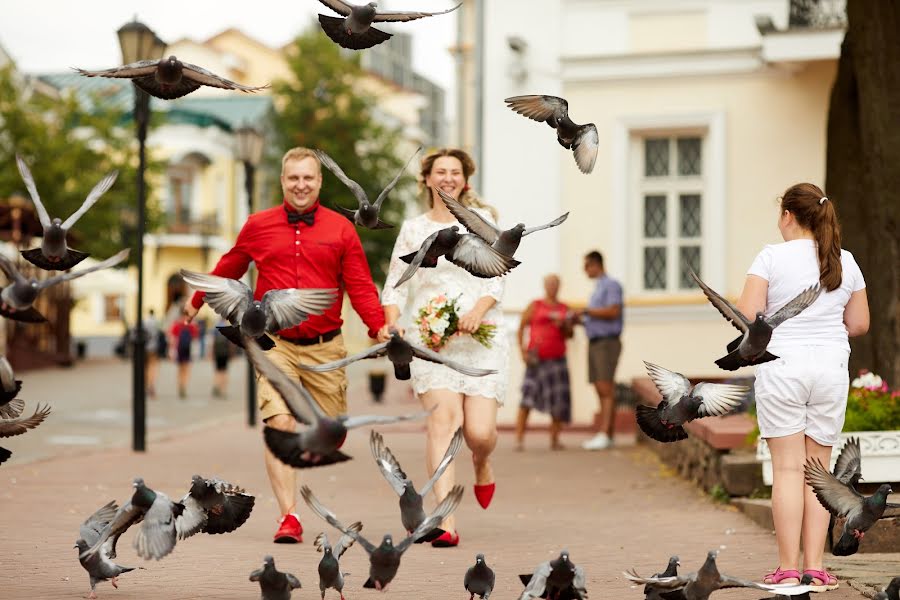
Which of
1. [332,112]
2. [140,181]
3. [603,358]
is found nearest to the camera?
[603,358]

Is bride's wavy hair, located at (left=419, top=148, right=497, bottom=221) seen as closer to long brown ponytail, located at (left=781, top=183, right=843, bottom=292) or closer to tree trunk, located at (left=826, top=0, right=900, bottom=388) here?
long brown ponytail, located at (left=781, top=183, right=843, bottom=292)

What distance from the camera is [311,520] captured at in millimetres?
9141

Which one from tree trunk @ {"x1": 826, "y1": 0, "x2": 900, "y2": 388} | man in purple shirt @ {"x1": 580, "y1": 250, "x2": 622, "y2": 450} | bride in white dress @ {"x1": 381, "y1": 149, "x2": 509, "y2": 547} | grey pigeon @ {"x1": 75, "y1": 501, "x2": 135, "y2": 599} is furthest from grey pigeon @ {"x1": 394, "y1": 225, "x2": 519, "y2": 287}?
man in purple shirt @ {"x1": 580, "y1": 250, "x2": 622, "y2": 450}

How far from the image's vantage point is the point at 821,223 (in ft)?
20.2

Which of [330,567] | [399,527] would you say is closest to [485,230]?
[330,567]

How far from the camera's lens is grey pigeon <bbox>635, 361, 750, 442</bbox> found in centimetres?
592

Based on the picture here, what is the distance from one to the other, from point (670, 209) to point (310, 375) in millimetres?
10996

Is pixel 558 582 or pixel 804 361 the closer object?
pixel 558 582

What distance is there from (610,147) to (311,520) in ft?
32.2

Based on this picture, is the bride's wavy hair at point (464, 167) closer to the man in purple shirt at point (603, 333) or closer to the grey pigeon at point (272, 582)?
the grey pigeon at point (272, 582)

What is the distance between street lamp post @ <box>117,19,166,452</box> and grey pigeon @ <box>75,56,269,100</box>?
353 inches

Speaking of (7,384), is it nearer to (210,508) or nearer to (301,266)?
(210,508)

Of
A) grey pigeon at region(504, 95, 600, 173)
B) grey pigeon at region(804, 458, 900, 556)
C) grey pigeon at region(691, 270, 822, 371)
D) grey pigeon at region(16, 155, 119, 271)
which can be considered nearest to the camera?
grey pigeon at region(691, 270, 822, 371)

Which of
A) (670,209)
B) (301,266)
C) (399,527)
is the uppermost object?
(670,209)
